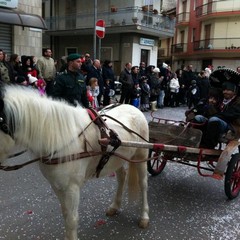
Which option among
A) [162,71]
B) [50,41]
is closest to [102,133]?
[162,71]

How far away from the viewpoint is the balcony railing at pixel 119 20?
20250mm

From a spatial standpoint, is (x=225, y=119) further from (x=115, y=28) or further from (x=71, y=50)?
(x=71, y=50)

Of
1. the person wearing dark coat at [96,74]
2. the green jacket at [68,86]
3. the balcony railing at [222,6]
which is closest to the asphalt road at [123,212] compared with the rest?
the green jacket at [68,86]

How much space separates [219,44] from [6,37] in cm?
2381

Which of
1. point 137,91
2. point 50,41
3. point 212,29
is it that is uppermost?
point 212,29

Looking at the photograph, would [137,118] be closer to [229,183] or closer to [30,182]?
[229,183]

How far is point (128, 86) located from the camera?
11055 mm

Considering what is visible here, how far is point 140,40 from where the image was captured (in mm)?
21391

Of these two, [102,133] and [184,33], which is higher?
[184,33]

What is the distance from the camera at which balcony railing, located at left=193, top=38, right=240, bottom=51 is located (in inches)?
1193

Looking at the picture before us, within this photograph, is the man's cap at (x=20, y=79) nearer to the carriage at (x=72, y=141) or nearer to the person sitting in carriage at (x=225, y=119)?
the carriage at (x=72, y=141)

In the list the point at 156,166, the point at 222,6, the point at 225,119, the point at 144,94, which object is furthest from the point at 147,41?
the point at 225,119

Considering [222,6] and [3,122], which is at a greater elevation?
[222,6]

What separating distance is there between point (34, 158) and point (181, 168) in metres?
3.64
